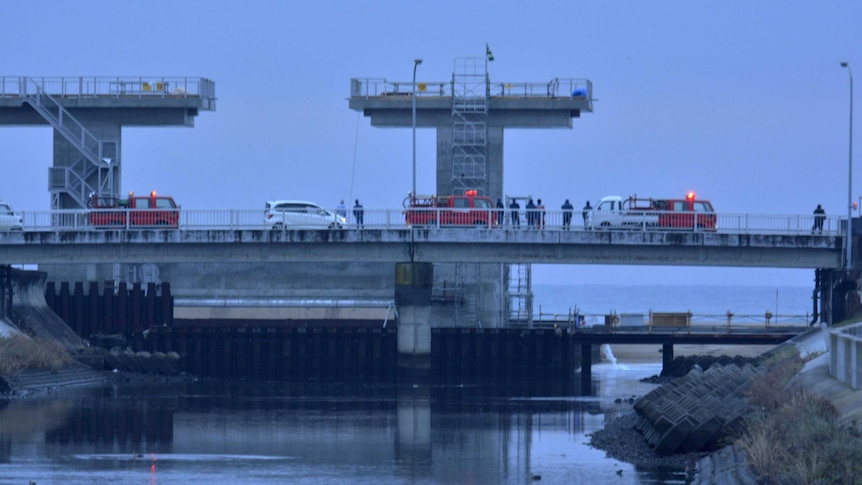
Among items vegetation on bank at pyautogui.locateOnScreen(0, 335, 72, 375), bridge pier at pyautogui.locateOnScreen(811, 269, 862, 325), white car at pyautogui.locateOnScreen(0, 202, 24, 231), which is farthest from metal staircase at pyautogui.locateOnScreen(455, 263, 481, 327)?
white car at pyautogui.locateOnScreen(0, 202, 24, 231)

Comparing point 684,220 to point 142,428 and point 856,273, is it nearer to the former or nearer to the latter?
point 856,273

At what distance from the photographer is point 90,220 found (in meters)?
71.1

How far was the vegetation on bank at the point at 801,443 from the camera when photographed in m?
25.9

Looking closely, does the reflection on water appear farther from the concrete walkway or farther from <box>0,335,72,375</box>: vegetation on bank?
the concrete walkway

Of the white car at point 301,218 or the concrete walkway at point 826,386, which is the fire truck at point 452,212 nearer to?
the white car at point 301,218

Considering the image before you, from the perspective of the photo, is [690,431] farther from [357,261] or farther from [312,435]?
[357,261]

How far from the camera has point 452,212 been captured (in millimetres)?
69625

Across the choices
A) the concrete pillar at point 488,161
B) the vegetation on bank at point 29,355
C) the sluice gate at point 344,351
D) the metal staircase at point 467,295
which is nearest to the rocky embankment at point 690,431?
the sluice gate at point 344,351

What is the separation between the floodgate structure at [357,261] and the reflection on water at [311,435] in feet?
16.0

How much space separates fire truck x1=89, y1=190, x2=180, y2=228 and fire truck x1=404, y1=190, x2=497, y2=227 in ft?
35.6

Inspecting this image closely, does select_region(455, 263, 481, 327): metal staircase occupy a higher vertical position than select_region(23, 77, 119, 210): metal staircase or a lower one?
lower

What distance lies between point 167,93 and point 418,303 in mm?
23553

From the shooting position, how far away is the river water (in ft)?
119

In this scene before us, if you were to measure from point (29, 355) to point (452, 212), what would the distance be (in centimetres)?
1984
